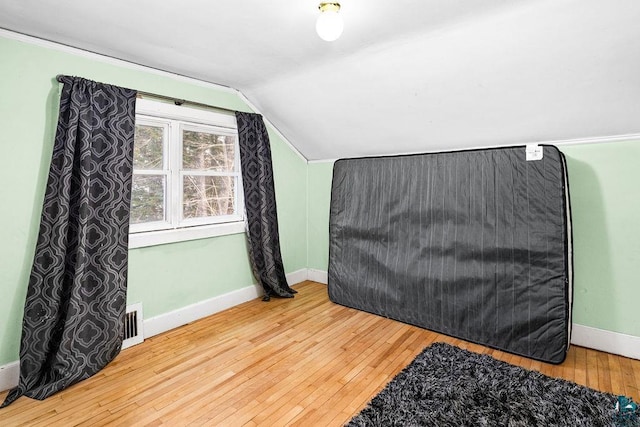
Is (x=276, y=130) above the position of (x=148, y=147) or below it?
above

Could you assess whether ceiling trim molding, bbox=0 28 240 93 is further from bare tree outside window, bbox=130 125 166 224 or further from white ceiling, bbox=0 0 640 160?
bare tree outside window, bbox=130 125 166 224

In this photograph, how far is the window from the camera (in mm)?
2629

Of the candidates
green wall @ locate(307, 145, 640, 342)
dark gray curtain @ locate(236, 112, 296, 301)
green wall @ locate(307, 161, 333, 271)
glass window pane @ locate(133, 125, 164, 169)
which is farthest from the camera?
green wall @ locate(307, 161, 333, 271)

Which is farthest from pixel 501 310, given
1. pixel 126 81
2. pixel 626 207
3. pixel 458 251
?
pixel 126 81

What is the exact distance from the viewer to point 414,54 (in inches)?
85.7

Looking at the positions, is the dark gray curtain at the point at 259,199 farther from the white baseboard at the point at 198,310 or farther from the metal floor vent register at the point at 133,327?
the metal floor vent register at the point at 133,327

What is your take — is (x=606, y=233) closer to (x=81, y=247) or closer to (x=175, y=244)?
(x=175, y=244)

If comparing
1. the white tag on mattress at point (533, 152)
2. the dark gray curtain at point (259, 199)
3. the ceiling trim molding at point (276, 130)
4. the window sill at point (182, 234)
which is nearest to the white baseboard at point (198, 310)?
the dark gray curtain at point (259, 199)

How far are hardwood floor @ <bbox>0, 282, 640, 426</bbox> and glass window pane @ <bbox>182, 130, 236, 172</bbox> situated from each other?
4.49ft

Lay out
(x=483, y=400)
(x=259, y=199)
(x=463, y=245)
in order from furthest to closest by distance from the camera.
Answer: (x=259, y=199), (x=463, y=245), (x=483, y=400)

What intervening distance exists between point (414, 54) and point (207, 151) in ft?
6.34

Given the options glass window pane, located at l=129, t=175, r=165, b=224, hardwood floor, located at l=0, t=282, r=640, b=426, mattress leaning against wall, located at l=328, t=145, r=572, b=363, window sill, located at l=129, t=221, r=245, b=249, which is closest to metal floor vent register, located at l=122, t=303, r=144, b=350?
hardwood floor, located at l=0, t=282, r=640, b=426

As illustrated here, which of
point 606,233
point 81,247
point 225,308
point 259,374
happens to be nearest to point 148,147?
point 81,247

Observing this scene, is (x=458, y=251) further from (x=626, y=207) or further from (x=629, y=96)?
(x=629, y=96)
